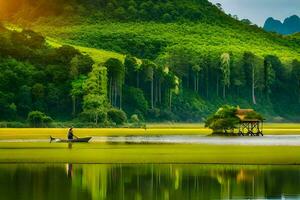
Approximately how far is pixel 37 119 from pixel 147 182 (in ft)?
331

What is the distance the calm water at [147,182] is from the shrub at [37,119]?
9041cm

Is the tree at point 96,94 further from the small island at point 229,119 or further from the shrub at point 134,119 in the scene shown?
the small island at point 229,119

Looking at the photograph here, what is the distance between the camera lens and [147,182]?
124 ft

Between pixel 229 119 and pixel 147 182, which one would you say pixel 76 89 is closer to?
pixel 229 119

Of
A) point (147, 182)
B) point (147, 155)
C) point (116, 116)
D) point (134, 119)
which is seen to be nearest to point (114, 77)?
point (134, 119)

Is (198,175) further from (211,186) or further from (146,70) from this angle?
(146,70)

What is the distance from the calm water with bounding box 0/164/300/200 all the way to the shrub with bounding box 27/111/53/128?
90.4 m

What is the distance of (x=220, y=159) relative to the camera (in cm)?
5231

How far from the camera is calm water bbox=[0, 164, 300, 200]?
33.0 meters

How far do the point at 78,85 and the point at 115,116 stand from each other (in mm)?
10445

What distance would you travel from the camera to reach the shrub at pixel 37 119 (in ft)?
449

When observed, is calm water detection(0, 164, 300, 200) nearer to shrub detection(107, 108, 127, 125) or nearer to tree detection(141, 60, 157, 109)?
shrub detection(107, 108, 127, 125)

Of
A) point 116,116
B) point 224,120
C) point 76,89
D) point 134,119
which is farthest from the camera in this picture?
point 134,119

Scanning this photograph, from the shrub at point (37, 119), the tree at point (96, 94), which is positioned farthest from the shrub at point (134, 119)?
the shrub at point (37, 119)
